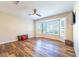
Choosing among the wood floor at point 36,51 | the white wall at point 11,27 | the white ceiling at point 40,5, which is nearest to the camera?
the wood floor at point 36,51

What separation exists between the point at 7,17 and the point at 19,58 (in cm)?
364

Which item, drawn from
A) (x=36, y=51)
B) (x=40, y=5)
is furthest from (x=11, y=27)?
(x=36, y=51)

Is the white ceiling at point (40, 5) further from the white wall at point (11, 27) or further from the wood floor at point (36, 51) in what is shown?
the wood floor at point (36, 51)

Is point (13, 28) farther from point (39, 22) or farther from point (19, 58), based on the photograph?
point (19, 58)

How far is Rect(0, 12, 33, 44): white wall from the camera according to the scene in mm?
5051

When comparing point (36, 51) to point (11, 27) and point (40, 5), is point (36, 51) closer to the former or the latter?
point (40, 5)

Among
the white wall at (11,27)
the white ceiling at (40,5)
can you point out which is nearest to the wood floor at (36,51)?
the white wall at (11,27)

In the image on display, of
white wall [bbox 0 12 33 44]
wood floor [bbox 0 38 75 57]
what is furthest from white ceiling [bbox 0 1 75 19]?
wood floor [bbox 0 38 75 57]

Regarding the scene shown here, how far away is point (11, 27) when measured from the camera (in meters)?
5.60

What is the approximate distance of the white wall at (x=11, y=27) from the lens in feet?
16.6

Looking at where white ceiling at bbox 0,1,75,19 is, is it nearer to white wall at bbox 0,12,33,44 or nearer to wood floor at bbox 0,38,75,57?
white wall at bbox 0,12,33,44

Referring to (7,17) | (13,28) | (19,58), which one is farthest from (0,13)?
(19,58)

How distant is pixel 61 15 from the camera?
525 cm

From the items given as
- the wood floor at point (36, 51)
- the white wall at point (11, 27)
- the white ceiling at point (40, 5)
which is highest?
the white ceiling at point (40, 5)
